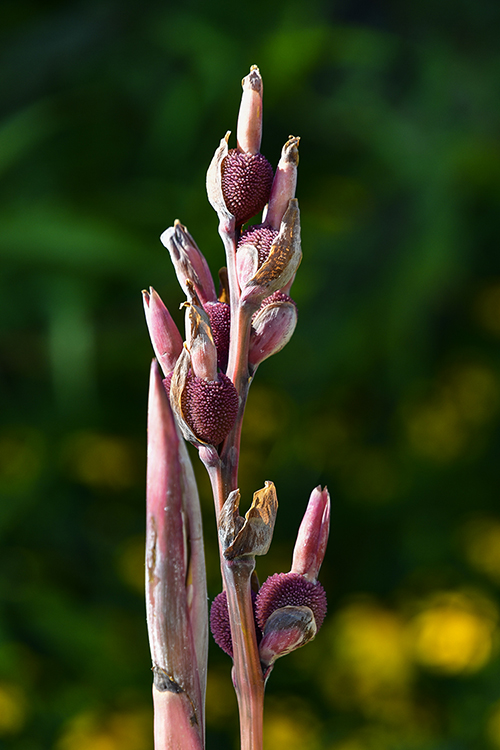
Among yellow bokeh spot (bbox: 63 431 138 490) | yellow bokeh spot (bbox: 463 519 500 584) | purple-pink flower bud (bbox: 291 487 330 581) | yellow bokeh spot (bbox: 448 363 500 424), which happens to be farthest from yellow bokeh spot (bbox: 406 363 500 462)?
purple-pink flower bud (bbox: 291 487 330 581)

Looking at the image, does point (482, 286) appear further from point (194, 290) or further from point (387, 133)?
point (194, 290)

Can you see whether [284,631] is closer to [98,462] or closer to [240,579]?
[240,579]

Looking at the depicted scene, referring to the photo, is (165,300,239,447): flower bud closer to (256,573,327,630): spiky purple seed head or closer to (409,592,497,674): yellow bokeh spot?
(256,573,327,630): spiky purple seed head

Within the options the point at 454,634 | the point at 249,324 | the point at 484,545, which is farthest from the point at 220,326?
the point at 484,545

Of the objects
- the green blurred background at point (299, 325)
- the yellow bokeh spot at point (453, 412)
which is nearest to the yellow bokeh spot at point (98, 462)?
the green blurred background at point (299, 325)

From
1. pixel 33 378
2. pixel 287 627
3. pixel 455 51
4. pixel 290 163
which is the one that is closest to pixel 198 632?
pixel 287 627

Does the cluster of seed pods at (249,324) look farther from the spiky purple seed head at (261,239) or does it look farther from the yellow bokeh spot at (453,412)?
the yellow bokeh spot at (453,412)
